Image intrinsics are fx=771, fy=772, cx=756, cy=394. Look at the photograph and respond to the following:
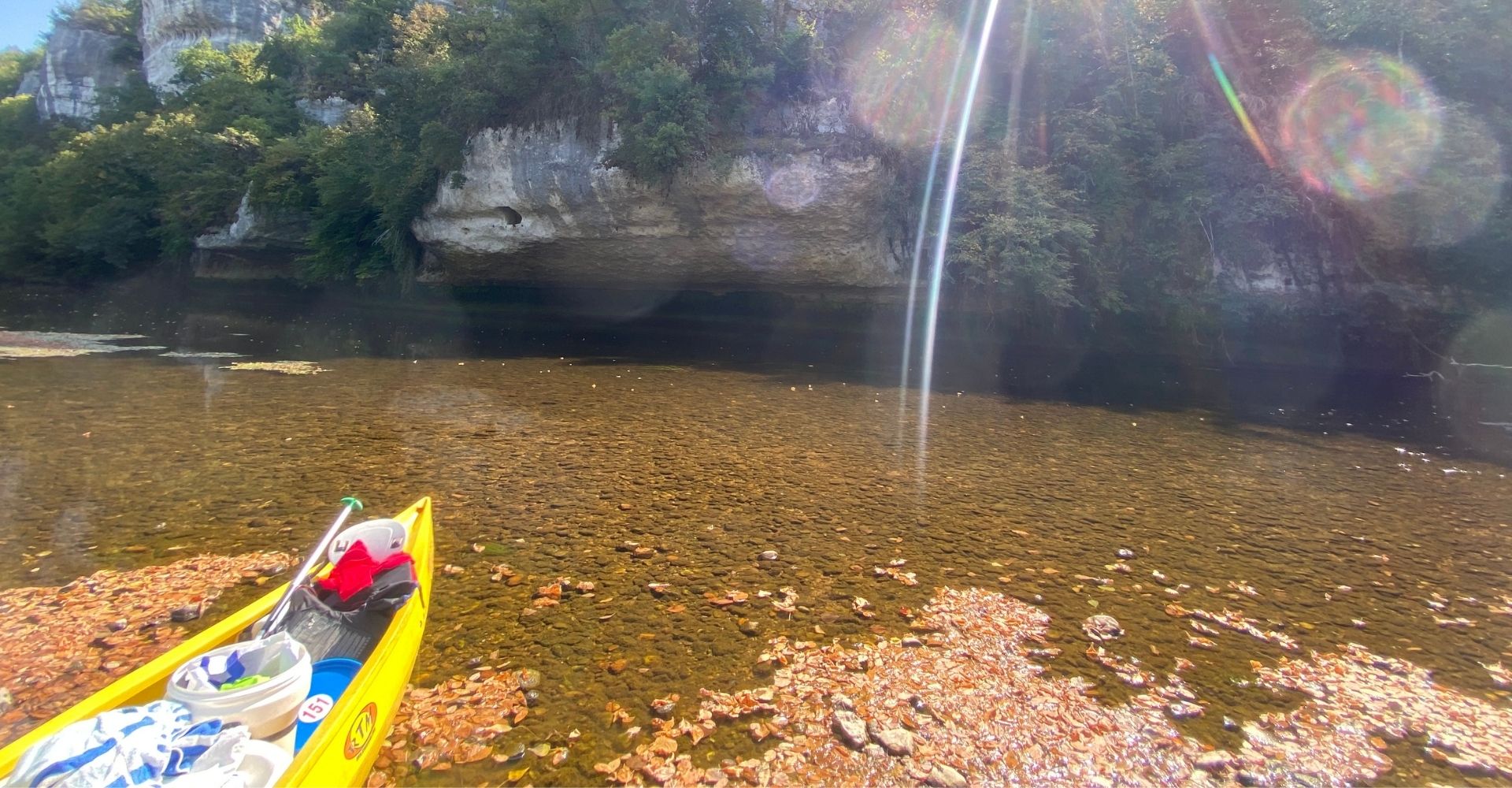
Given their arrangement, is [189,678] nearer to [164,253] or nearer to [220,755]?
[220,755]

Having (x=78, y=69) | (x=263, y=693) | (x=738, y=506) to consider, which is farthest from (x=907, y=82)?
(x=78, y=69)

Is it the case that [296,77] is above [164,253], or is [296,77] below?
above

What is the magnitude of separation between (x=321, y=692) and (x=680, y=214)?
15600 millimetres

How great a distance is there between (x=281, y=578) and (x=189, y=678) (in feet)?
8.02

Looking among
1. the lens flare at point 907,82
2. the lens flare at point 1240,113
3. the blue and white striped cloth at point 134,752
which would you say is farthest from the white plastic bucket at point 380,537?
the lens flare at point 1240,113

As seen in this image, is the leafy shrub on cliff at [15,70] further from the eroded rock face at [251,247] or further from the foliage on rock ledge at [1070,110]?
the foliage on rock ledge at [1070,110]

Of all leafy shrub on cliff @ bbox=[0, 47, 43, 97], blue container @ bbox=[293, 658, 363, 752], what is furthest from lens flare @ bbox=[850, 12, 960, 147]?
leafy shrub on cliff @ bbox=[0, 47, 43, 97]

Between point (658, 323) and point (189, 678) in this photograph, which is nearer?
point (189, 678)

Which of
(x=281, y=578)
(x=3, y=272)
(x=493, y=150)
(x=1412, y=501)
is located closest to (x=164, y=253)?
(x=3, y=272)

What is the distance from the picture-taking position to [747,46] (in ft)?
56.0

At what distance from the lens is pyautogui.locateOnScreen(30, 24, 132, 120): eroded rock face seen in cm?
4434

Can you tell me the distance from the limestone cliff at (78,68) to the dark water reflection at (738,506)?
45.2 metres

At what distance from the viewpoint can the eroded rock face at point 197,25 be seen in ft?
127

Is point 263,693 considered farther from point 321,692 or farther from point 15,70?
point 15,70
